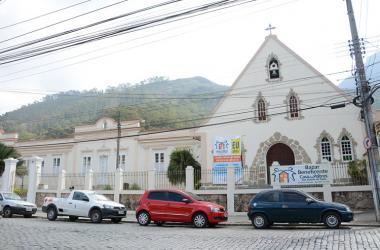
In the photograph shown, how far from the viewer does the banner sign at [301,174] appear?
18.5 metres

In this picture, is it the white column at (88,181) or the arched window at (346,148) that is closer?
the arched window at (346,148)

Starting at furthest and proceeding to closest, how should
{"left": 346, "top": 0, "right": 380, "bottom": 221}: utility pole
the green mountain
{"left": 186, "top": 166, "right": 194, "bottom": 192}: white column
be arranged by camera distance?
the green mountain < {"left": 186, "top": 166, "right": 194, "bottom": 192}: white column < {"left": 346, "top": 0, "right": 380, "bottom": 221}: utility pole

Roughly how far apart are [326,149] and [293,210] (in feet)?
38.4

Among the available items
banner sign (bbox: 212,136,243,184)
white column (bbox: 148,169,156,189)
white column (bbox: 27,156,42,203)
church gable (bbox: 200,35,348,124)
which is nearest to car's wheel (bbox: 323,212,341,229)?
white column (bbox: 148,169,156,189)

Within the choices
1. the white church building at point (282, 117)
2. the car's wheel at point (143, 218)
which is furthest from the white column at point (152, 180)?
the car's wheel at point (143, 218)

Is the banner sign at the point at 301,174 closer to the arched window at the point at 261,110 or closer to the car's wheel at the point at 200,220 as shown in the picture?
the car's wheel at the point at 200,220

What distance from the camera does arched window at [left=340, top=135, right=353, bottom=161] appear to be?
23.0m

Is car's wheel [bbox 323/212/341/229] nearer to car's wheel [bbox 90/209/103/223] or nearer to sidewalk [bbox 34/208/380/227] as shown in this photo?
sidewalk [bbox 34/208/380/227]

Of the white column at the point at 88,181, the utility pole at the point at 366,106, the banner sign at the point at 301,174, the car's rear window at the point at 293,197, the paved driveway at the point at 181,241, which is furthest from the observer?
the white column at the point at 88,181

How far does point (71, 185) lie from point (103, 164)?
433 inches

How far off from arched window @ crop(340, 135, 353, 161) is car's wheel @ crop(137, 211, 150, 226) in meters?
14.4

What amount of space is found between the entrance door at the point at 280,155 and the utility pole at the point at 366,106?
31.5ft

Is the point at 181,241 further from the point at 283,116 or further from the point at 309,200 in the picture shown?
the point at 283,116

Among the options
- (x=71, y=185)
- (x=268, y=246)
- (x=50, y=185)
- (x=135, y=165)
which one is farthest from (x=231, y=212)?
(x=135, y=165)
